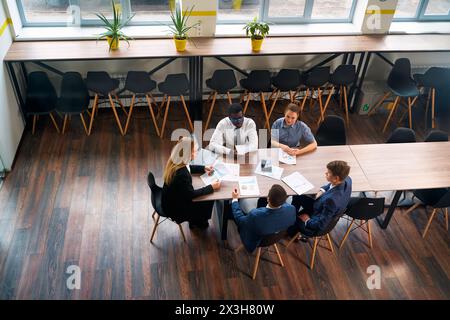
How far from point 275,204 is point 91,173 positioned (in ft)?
8.66

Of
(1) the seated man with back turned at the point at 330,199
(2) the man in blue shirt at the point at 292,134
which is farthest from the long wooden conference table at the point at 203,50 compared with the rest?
(1) the seated man with back turned at the point at 330,199

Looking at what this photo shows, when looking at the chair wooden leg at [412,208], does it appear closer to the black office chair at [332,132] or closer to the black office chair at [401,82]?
the black office chair at [332,132]

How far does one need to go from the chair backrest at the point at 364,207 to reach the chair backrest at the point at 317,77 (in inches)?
95.8

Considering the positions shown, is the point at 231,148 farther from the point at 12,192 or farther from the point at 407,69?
the point at 407,69

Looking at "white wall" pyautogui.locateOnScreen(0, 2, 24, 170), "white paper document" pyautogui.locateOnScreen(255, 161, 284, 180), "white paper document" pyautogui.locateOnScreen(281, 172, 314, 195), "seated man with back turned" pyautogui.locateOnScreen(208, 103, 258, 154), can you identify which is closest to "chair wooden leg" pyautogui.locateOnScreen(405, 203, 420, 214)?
"white paper document" pyautogui.locateOnScreen(281, 172, 314, 195)

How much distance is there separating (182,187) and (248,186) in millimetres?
632

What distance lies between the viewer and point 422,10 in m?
6.53

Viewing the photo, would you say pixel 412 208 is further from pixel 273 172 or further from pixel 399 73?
pixel 399 73

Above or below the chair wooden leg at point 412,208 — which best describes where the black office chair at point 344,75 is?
above

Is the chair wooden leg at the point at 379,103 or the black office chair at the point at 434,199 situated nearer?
the black office chair at the point at 434,199

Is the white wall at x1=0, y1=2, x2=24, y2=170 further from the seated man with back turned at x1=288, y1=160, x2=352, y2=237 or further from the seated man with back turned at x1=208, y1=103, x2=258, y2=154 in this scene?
the seated man with back turned at x1=288, y1=160, x2=352, y2=237

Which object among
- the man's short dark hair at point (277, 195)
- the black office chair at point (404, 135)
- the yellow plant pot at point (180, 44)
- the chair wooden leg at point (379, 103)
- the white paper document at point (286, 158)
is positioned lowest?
the chair wooden leg at point (379, 103)

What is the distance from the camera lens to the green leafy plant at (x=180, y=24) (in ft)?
17.3

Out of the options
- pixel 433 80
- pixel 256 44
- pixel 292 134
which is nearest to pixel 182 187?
pixel 292 134
